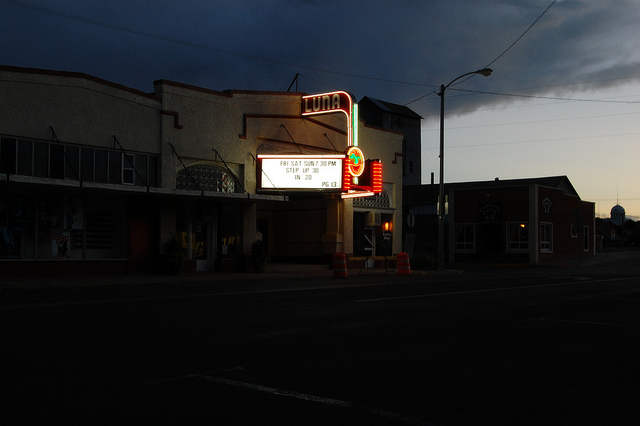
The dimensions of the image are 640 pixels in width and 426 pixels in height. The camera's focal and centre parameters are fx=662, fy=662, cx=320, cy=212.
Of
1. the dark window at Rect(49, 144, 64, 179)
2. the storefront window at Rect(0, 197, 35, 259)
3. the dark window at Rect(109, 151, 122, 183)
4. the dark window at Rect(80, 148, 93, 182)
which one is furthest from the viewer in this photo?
the dark window at Rect(109, 151, 122, 183)

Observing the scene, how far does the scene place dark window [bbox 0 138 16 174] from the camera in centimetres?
2034

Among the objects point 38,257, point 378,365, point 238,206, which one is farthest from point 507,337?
point 238,206

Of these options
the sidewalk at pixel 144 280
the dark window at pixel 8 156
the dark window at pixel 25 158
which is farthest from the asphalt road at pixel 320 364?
the dark window at pixel 25 158

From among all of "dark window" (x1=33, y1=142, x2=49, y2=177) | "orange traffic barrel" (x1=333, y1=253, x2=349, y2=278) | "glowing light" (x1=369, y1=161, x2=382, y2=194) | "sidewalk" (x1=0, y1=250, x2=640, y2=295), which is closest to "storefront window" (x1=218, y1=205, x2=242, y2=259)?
"sidewalk" (x1=0, y1=250, x2=640, y2=295)

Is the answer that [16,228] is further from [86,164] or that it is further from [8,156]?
[86,164]

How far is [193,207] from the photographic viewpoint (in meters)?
26.0

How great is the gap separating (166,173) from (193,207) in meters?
2.30

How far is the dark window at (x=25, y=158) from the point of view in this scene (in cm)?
2077

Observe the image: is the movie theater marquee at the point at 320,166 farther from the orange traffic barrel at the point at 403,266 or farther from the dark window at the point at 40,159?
the dark window at the point at 40,159

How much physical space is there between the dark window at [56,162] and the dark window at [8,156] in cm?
118

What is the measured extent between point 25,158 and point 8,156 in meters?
0.52

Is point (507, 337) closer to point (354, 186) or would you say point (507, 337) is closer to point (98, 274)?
point (98, 274)

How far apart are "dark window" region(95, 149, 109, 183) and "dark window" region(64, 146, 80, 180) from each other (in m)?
0.69

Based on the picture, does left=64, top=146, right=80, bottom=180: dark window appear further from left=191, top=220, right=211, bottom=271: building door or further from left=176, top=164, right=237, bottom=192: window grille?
left=191, top=220, right=211, bottom=271: building door
